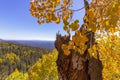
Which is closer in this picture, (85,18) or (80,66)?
(85,18)

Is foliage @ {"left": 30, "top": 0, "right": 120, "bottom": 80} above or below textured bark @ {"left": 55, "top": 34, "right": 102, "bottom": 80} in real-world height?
above

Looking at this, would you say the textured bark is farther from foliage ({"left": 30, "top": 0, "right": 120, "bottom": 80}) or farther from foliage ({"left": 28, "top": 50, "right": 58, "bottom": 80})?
foliage ({"left": 28, "top": 50, "right": 58, "bottom": 80})

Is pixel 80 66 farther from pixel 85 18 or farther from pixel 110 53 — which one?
pixel 85 18

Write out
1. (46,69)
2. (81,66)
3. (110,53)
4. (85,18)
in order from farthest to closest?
(46,69) < (110,53) < (81,66) < (85,18)

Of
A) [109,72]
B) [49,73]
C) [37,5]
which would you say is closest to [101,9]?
Result: [37,5]

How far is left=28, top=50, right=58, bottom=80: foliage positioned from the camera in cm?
4984

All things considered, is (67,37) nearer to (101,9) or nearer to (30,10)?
(30,10)

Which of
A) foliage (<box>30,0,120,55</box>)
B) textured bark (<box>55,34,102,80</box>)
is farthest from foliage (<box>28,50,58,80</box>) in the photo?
foliage (<box>30,0,120,55</box>)

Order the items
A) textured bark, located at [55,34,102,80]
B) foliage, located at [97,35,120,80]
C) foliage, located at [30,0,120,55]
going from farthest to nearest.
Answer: foliage, located at [97,35,120,80] → textured bark, located at [55,34,102,80] → foliage, located at [30,0,120,55]

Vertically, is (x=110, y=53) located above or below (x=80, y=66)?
above

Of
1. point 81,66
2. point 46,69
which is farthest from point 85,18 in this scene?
point 46,69

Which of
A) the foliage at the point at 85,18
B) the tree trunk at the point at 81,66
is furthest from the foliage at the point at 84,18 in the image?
the tree trunk at the point at 81,66

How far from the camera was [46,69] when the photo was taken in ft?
170

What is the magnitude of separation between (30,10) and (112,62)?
670 centimetres
